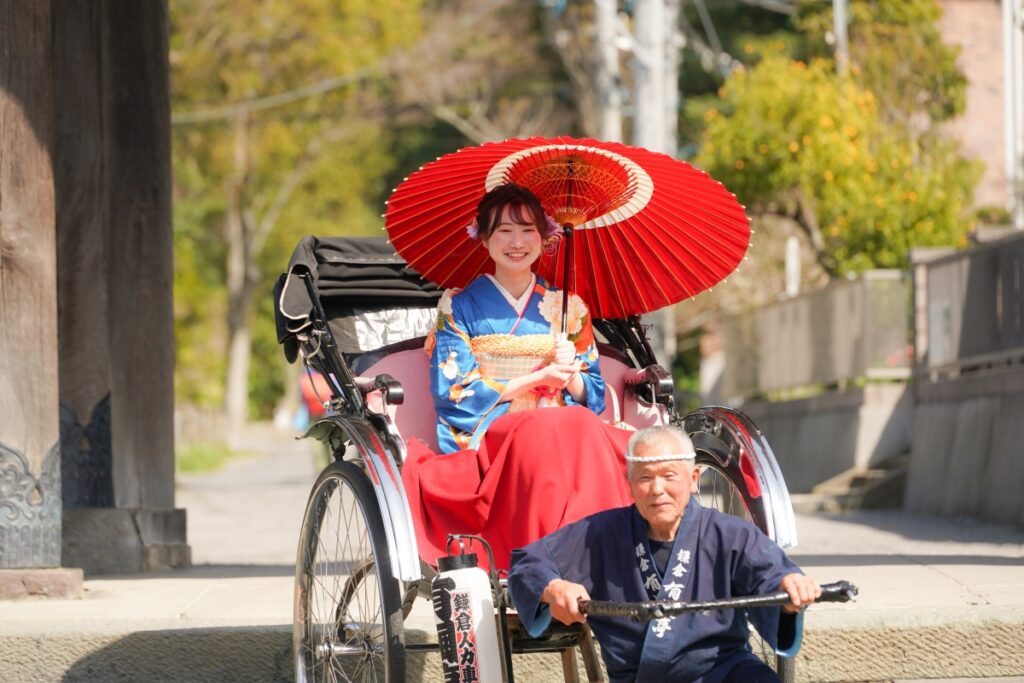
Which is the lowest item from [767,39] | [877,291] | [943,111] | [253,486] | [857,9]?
[253,486]

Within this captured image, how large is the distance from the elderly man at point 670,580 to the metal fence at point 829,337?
1260cm

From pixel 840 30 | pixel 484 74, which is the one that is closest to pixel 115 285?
pixel 840 30

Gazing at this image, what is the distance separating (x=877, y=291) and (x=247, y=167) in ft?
68.5

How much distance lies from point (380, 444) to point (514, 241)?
878 mm

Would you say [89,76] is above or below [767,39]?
below

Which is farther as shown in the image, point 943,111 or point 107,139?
point 943,111

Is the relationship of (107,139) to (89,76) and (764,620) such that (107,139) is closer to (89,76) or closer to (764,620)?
(89,76)

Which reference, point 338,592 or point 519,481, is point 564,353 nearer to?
point 519,481

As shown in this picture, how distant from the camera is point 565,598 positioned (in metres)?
3.96

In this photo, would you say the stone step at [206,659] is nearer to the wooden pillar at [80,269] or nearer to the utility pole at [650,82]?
the wooden pillar at [80,269]

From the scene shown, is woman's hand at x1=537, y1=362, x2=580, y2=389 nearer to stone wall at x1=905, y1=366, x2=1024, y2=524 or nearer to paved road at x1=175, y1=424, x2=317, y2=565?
paved road at x1=175, y1=424, x2=317, y2=565

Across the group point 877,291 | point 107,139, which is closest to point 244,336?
point 877,291

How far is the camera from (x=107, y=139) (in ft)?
27.7

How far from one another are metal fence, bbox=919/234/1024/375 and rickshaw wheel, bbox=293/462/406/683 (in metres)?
8.09
